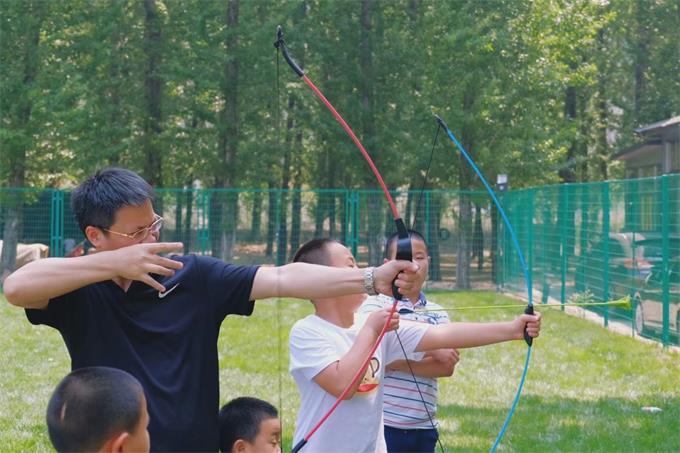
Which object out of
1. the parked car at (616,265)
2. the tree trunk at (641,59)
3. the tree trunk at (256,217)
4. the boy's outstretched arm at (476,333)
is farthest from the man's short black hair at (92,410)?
the tree trunk at (641,59)

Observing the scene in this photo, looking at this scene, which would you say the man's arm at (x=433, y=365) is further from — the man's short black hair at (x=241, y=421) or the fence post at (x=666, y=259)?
the fence post at (x=666, y=259)

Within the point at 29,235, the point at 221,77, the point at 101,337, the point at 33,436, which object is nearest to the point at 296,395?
the point at 33,436

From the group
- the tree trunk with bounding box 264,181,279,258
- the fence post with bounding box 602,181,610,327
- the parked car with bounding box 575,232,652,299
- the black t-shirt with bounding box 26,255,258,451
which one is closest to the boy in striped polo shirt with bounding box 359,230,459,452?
the black t-shirt with bounding box 26,255,258,451

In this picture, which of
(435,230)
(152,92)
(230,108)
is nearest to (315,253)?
(435,230)

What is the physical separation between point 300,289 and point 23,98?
21.6m

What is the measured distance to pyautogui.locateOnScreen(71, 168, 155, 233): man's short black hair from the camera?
115 inches

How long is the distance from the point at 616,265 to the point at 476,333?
1020 cm

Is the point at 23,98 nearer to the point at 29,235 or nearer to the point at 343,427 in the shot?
the point at 29,235

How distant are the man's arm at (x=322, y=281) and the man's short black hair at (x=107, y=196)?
1.27 feet

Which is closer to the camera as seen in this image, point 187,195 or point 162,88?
point 187,195

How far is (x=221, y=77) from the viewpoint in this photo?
2734 centimetres

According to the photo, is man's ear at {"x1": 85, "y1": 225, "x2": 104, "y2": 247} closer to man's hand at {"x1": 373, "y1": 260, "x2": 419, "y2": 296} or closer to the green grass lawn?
man's hand at {"x1": 373, "y1": 260, "x2": 419, "y2": 296}

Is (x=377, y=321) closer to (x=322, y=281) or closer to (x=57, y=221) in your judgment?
(x=322, y=281)

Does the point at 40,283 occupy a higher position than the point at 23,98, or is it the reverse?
the point at 23,98
